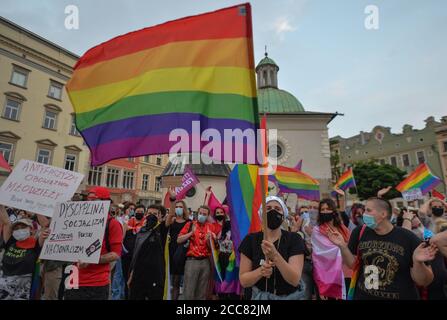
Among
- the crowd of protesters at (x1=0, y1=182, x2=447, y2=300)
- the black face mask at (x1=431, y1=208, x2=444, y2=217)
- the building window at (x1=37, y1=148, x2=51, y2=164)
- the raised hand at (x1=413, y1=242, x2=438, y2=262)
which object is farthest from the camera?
the building window at (x1=37, y1=148, x2=51, y2=164)

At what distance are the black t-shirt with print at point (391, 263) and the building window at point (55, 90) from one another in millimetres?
31985

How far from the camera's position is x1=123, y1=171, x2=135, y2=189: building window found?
3778 centimetres

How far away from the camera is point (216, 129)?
10.1ft

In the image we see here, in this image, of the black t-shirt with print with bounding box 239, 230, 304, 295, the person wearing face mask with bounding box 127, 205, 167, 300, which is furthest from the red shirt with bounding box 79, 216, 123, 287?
the black t-shirt with print with bounding box 239, 230, 304, 295

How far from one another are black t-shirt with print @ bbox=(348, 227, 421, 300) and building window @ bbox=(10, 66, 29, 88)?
102 feet

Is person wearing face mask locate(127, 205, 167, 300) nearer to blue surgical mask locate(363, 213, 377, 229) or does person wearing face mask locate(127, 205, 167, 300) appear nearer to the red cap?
the red cap

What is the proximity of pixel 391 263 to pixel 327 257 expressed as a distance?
4.62 ft

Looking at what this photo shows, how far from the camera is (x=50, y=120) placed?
27375mm

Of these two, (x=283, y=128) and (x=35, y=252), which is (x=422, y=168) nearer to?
(x=35, y=252)

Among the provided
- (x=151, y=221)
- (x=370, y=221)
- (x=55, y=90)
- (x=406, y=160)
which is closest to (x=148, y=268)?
(x=151, y=221)

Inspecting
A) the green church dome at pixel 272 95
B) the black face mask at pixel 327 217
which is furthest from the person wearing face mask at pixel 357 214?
the green church dome at pixel 272 95

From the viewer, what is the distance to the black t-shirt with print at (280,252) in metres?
2.73

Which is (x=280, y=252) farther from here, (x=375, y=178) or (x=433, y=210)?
(x=375, y=178)
